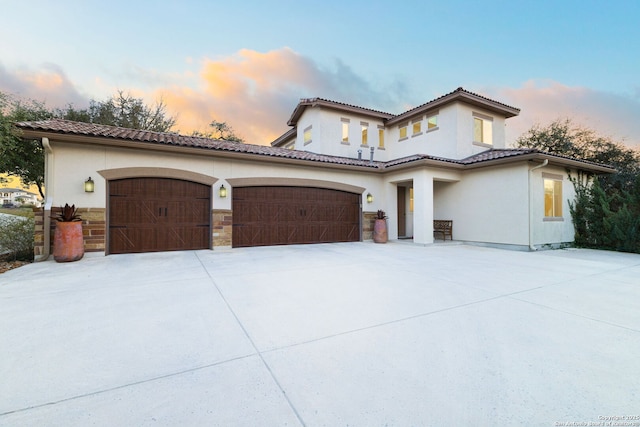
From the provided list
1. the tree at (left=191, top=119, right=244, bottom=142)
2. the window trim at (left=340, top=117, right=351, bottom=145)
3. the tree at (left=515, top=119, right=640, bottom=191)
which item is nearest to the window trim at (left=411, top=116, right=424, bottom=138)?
the window trim at (left=340, top=117, right=351, bottom=145)

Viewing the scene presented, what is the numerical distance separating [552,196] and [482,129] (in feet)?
14.1

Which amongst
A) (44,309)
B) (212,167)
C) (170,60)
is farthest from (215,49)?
(44,309)

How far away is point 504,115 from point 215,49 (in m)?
13.8

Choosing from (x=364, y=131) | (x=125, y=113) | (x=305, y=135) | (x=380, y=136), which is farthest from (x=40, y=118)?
(x=380, y=136)

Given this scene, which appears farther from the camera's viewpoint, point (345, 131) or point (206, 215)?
point (345, 131)

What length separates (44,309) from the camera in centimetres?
362

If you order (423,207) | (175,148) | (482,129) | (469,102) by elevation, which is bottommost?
(423,207)

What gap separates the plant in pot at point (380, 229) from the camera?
1155cm

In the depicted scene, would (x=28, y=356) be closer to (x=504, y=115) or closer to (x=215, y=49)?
(x=215, y=49)

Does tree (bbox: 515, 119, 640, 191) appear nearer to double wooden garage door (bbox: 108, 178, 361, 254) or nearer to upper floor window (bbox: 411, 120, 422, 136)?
upper floor window (bbox: 411, 120, 422, 136)

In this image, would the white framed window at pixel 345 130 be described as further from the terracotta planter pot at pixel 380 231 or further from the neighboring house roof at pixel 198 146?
the terracotta planter pot at pixel 380 231

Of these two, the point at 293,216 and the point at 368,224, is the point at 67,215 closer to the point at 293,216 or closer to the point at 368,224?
the point at 293,216

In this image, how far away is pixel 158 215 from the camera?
8.53 m

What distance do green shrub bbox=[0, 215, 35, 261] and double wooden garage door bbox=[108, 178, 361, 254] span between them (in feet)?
7.78
